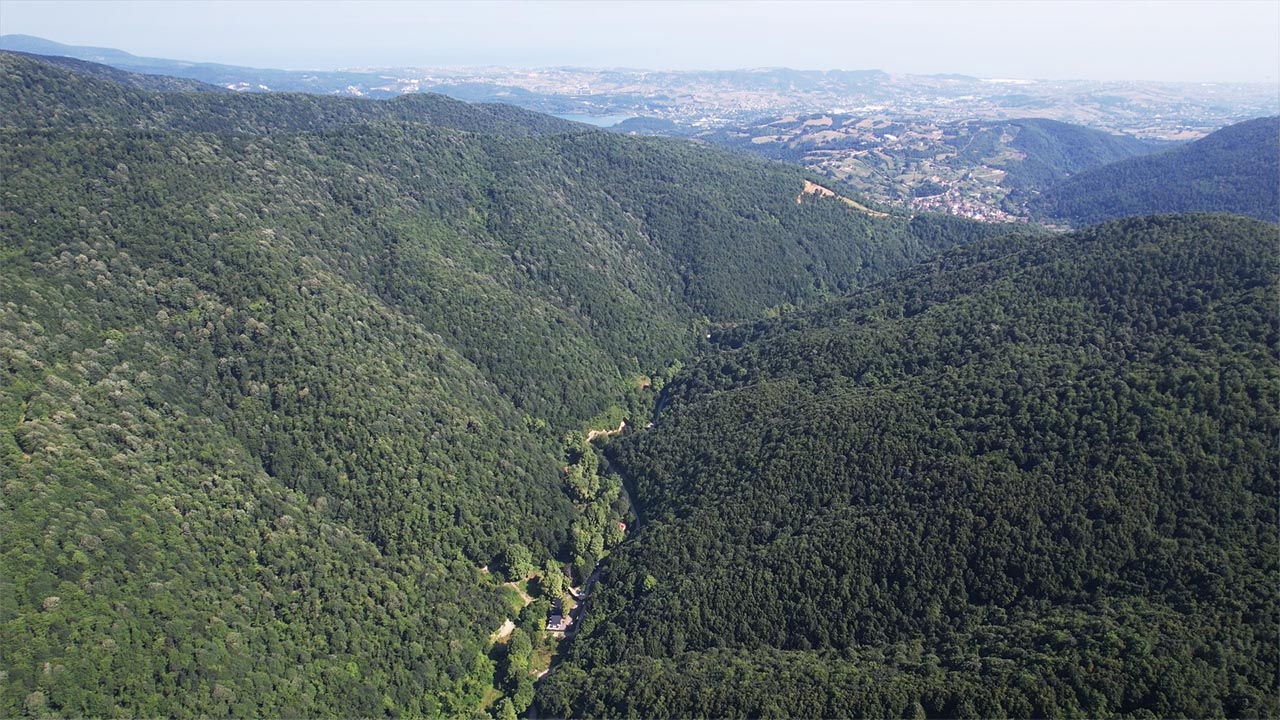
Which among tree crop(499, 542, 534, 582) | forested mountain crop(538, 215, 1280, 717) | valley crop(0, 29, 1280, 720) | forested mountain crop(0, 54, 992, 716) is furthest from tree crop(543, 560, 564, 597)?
forested mountain crop(538, 215, 1280, 717)

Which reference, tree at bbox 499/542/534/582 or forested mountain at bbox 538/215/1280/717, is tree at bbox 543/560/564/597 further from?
forested mountain at bbox 538/215/1280/717

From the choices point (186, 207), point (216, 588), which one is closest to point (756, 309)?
point (186, 207)

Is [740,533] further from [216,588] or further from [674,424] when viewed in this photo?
[216,588]

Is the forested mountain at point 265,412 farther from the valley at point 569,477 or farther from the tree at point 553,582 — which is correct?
the tree at point 553,582

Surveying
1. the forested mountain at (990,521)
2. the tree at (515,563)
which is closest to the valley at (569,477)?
the tree at (515,563)

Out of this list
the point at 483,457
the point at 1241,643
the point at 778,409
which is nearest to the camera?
the point at 1241,643

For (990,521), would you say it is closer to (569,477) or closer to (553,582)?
(553,582)
